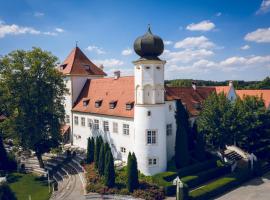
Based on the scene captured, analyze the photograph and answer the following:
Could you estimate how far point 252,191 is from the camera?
32.7 metres

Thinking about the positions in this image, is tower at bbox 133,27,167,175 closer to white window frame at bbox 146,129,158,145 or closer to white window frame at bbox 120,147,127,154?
white window frame at bbox 146,129,158,145

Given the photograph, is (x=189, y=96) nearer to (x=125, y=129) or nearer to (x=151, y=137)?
(x=125, y=129)

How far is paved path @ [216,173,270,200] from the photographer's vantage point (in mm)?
30788

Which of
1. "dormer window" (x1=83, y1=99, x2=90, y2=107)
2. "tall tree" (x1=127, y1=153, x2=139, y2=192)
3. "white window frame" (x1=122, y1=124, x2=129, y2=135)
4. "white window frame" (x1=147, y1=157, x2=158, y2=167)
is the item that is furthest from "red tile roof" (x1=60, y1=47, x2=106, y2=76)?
"tall tree" (x1=127, y1=153, x2=139, y2=192)

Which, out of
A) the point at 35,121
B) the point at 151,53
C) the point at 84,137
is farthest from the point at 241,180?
the point at 35,121

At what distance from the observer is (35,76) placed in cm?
3819

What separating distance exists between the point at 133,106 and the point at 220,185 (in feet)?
47.0

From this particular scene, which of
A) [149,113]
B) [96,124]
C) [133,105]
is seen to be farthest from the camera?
[96,124]

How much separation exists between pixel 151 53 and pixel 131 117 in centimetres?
872

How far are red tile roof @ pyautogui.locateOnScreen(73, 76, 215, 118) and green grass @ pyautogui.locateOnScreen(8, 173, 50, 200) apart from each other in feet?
41.1

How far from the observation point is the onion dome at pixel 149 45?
32406 mm

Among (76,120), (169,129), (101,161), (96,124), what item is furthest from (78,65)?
(101,161)

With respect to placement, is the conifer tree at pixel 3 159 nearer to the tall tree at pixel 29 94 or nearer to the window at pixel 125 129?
the tall tree at pixel 29 94

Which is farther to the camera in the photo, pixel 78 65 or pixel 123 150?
pixel 78 65
